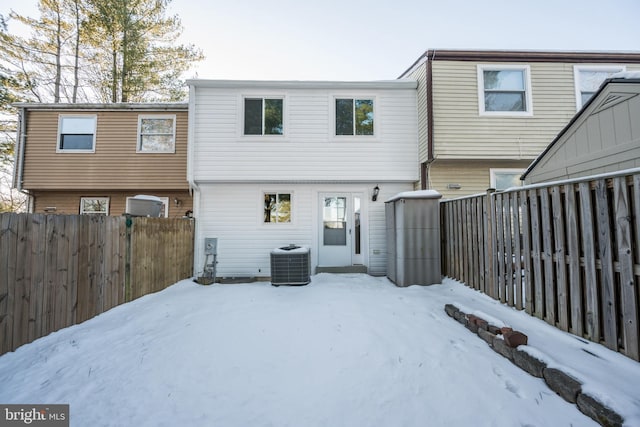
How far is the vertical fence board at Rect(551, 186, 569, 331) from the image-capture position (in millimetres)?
2578

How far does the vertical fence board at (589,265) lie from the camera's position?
2.29 m

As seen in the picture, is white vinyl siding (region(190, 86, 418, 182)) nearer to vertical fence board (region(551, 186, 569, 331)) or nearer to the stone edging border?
vertical fence board (region(551, 186, 569, 331))

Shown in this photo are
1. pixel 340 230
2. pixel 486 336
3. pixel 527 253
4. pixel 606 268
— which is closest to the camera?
pixel 606 268

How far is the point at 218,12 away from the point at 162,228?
7887 mm

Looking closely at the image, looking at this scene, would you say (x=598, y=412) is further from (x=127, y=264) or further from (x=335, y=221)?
(x=335, y=221)

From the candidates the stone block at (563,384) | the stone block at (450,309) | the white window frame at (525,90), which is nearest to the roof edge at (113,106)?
the white window frame at (525,90)

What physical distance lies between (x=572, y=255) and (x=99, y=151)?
422 inches

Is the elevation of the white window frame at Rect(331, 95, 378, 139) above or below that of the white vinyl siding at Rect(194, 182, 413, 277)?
above

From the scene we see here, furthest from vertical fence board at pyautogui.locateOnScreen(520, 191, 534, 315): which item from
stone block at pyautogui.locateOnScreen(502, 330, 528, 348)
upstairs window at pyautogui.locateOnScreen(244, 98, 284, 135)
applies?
upstairs window at pyautogui.locateOnScreen(244, 98, 284, 135)

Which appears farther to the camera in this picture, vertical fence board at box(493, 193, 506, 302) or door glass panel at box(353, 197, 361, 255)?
door glass panel at box(353, 197, 361, 255)

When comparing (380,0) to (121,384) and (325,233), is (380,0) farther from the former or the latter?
(121,384)

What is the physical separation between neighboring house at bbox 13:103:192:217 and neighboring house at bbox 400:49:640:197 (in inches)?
282

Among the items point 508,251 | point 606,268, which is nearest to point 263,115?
point 508,251

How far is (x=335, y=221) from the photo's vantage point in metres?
6.92
